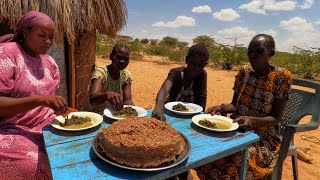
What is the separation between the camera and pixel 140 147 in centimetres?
160

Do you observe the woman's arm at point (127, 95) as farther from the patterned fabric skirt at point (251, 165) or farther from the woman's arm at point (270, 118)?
the woman's arm at point (270, 118)

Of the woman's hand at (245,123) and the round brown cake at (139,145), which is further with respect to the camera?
the woman's hand at (245,123)

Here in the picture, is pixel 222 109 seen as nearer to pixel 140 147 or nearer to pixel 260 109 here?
pixel 260 109

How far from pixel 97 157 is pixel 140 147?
14.2 inches

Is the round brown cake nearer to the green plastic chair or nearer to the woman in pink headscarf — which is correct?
the woman in pink headscarf

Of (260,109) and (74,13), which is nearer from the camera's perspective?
(260,109)

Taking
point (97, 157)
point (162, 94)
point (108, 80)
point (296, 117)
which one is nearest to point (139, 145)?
point (97, 157)

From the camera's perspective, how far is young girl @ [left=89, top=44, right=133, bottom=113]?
3.20 m

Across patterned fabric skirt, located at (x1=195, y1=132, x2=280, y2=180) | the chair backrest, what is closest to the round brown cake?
patterned fabric skirt, located at (x1=195, y1=132, x2=280, y2=180)

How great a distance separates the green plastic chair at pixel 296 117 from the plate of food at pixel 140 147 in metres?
1.60

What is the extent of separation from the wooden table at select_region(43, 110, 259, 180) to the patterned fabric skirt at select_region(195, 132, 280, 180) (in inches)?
7.8

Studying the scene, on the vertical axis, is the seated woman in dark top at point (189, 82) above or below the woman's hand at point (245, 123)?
above

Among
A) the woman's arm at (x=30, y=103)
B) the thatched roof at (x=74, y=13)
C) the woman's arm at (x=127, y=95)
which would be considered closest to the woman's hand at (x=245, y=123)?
the woman's arm at (x=127, y=95)

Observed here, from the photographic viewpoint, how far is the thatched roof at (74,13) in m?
3.95
